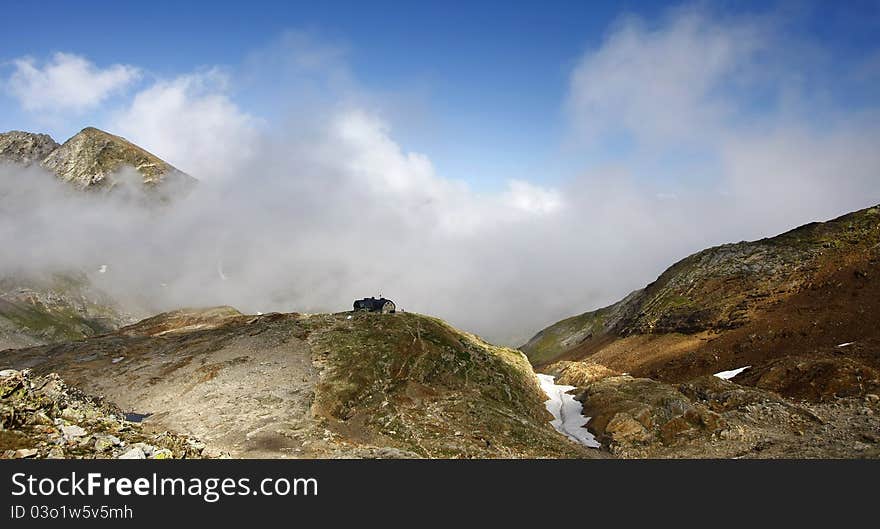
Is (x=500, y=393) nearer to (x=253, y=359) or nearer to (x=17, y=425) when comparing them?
(x=253, y=359)

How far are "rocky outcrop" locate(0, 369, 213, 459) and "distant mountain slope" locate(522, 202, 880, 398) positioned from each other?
5518 centimetres

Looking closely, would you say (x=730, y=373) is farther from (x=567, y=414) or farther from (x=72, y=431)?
(x=72, y=431)

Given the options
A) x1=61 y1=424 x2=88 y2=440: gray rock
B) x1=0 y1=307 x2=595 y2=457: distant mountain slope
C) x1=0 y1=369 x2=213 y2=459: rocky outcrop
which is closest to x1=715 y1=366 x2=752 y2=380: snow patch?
x1=0 y1=307 x2=595 y2=457: distant mountain slope

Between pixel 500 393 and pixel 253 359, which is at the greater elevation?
pixel 253 359

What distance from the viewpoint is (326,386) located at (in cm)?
4378

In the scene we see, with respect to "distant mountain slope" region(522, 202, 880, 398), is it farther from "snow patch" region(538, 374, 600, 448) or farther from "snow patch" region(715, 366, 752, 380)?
"snow patch" region(538, 374, 600, 448)

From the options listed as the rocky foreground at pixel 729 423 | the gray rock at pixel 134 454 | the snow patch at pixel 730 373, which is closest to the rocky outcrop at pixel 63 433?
the gray rock at pixel 134 454

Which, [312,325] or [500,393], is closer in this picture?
[500,393]

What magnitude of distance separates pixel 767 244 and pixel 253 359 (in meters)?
99.2

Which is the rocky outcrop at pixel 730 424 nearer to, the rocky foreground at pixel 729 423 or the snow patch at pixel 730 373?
the rocky foreground at pixel 729 423

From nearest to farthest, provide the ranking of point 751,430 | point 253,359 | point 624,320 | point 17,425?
point 17,425, point 751,430, point 253,359, point 624,320

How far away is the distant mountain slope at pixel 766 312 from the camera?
60.2 meters

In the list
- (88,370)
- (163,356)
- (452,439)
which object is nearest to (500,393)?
(452,439)

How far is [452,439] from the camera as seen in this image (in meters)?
37.2
